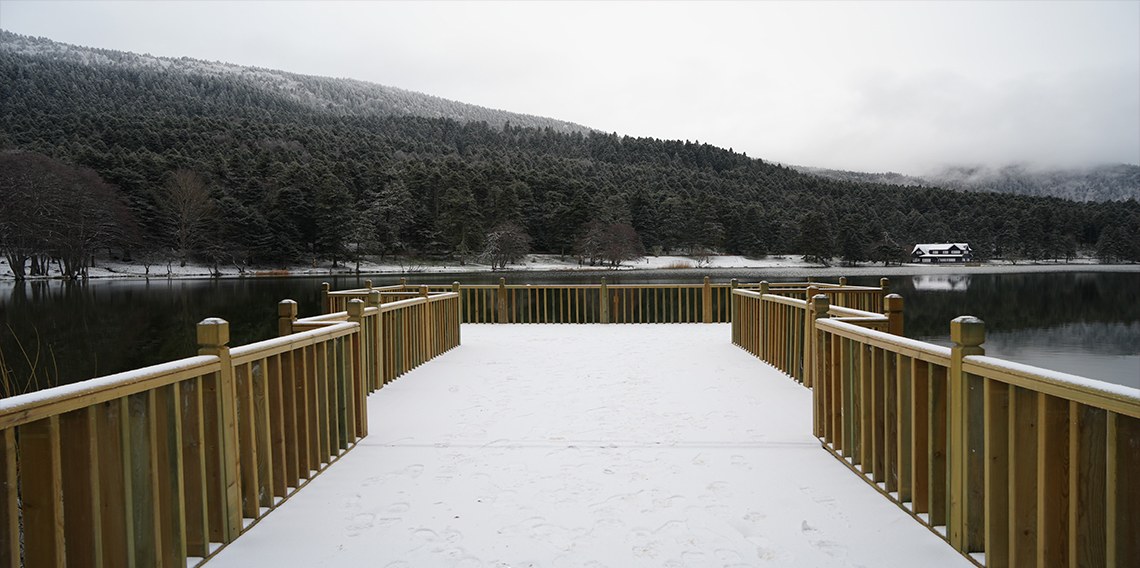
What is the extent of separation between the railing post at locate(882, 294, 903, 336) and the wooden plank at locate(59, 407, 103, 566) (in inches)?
161

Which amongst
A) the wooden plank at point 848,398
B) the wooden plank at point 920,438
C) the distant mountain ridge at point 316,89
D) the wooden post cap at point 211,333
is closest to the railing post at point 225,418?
the wooden post cap at point 211,333

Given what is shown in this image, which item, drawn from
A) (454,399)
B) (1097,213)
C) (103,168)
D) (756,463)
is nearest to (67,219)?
(103,168)

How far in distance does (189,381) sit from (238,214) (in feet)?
175

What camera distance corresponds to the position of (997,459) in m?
2.11

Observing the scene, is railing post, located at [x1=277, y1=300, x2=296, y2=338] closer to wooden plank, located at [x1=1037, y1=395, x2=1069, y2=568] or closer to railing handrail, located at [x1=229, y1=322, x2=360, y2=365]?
railing handrail, located at [x1=229, y1=322, x2=360, y2=365]

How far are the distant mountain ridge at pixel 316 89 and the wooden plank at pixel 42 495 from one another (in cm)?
11509

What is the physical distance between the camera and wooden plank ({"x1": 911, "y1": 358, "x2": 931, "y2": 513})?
2.62 meters

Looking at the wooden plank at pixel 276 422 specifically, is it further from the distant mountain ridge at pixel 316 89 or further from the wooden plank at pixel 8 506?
the distant mountain ridge at pixel 316 89

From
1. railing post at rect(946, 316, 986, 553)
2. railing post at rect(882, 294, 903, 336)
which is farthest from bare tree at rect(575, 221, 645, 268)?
railing post at rect(946, 316, 986, 553)

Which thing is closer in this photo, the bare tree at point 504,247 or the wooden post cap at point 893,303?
the wooden post cap at point 893,303

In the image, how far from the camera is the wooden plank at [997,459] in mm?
2105

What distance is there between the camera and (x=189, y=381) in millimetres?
2334

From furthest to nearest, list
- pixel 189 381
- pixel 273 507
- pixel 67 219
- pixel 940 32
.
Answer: pixel 67 219 < pixel 940 32 < pixel 273 507 < pixel 189 381

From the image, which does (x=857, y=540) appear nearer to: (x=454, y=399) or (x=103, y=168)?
(x=454, y=399)
